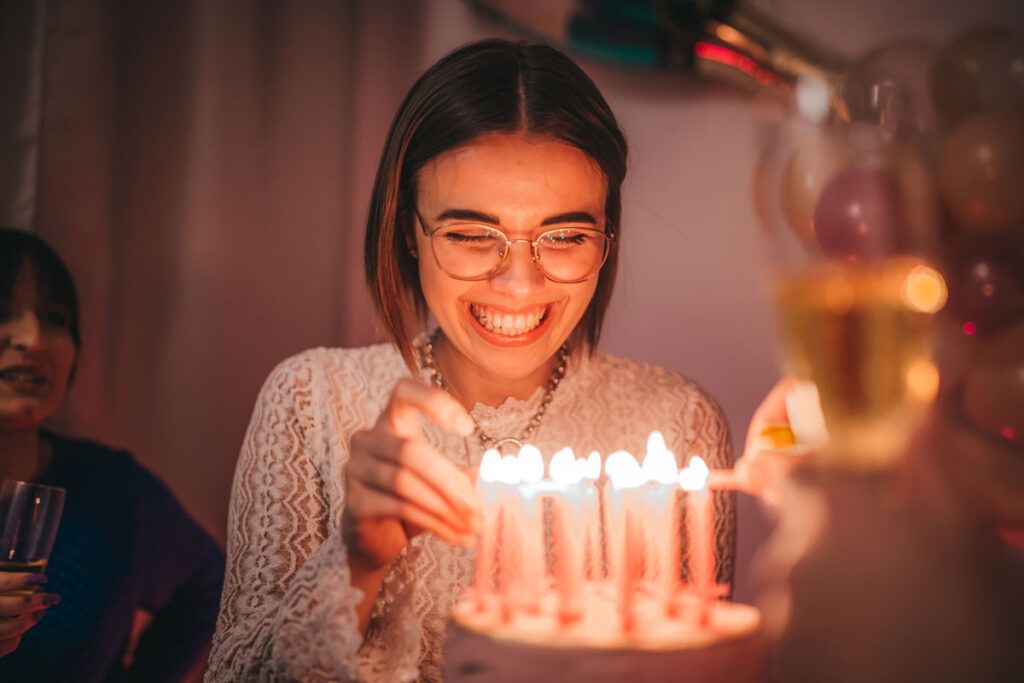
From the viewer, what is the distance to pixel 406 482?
3.74 feet

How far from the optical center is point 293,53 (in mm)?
2551

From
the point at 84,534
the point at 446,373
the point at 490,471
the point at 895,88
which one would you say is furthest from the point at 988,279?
the point at 84,534

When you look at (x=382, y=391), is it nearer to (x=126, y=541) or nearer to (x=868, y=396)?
(x=126, y=541)

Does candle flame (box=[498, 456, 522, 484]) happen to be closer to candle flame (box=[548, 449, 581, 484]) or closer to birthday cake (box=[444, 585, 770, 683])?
candle flame (box=[548, 449, 581, 484])

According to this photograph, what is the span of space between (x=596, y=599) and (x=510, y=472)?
208 millimetres

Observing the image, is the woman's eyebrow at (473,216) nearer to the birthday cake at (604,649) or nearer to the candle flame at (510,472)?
the candle flame at (510,472)

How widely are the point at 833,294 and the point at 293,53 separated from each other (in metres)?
2.03

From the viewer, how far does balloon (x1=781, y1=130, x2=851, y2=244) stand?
1185mm

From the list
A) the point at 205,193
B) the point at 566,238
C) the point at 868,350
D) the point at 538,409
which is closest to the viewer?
the point at 868,350

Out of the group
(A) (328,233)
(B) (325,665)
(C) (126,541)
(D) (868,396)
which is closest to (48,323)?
(C) (126,541)

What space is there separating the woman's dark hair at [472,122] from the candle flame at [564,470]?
682mm

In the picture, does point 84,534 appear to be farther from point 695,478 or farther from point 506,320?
point 695,478

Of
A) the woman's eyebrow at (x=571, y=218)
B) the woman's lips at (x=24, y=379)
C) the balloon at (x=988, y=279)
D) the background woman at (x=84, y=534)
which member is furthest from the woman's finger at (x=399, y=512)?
the woman's lips at (x=24, y=379)

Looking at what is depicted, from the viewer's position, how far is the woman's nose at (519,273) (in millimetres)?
1570
